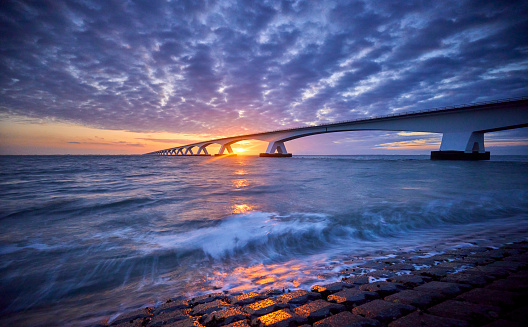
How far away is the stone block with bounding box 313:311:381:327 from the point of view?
60.2 inches

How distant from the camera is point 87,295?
3016 millimetres

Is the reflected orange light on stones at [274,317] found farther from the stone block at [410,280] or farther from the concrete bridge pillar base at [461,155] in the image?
the concrete bridge pillar base at [461,155]

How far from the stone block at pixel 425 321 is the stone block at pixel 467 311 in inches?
2.4

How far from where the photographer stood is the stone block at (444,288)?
188cm

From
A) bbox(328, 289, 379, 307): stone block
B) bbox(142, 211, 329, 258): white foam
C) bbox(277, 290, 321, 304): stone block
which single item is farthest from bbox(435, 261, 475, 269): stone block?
bbox(142, 211, 329, 258): white foam

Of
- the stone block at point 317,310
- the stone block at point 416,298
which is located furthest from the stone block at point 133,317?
the stone block at point 416,298

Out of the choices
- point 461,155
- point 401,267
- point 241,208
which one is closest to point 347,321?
point 401,267

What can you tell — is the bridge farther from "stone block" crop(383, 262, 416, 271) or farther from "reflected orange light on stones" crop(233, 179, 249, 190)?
"stone block" crop(383, 262, 416, 271)

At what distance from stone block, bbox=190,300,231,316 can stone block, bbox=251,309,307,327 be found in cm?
53

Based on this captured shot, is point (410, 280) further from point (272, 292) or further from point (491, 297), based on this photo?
point (272, 292)

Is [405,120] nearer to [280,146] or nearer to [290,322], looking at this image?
[280,146]

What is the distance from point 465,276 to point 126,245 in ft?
18.9

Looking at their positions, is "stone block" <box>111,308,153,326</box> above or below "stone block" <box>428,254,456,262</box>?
below

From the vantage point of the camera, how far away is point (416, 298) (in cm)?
181
